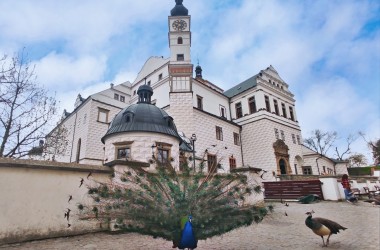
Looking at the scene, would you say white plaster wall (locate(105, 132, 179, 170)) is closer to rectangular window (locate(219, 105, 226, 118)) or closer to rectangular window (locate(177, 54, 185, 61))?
rectangular window (locate(177, 54, 185, 61))

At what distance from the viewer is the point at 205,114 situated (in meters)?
26.2

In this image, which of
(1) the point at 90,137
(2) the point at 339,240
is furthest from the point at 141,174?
(1) the point at 90,137

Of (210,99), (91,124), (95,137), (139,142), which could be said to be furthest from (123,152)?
(210,99)

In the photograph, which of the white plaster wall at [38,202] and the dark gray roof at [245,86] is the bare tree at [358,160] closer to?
the dark gray roof at [245,86]

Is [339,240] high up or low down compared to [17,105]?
down

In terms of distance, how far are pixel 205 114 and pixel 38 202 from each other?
2054cm

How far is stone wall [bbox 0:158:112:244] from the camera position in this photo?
641 centimetres

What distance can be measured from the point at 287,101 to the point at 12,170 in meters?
33.3

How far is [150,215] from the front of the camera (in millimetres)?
4633

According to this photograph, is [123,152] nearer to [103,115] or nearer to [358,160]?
[103,115]

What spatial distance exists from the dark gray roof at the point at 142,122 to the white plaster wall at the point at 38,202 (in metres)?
7.60

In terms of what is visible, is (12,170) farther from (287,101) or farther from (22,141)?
(287,101)

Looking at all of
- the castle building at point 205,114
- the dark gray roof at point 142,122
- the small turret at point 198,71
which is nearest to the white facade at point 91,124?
the castle building at point 205,114

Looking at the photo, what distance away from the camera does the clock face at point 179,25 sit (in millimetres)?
29844
